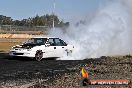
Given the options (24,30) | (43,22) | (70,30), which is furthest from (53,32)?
(43,22)

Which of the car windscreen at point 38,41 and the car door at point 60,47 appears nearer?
the car windscreen at point 38,41

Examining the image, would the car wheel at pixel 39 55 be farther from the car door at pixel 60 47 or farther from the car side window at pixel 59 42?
the car side window at pixel 59 42

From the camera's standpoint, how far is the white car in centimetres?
2147

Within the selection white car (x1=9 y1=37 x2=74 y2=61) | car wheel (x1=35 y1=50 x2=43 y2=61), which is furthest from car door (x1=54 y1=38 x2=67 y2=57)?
car wheel (x1=35 y1=50 x2=43 y2=61)

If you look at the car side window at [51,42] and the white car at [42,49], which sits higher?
the car side window at [51,42]

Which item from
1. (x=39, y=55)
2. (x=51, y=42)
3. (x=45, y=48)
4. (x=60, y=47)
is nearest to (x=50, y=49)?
(x=45, y=48)

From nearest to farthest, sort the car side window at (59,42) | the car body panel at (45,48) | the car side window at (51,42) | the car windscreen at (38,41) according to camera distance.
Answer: the car body panel at (45,48)
the car windscreen at (38,41)
the car side window at (51,42)
the car side window at (59,42)

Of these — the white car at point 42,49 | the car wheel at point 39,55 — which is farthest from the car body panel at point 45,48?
the car wheel at point 39,55

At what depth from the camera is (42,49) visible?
21.8 metres

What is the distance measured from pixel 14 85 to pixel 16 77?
186 centimetres

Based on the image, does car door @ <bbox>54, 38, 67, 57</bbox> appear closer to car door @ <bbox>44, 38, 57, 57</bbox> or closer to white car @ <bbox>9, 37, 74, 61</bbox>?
white car @ <bbox>9, 37, 74, 61</bbox>

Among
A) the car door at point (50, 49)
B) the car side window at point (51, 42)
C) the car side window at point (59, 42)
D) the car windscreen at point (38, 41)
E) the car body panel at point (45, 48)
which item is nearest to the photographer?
the car body panel at point (45, 48)

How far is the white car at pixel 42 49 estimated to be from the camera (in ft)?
70.4

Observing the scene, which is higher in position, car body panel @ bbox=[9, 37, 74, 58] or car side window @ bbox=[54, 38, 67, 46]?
car side window @ bbox=[54, 38, 67, 46]
